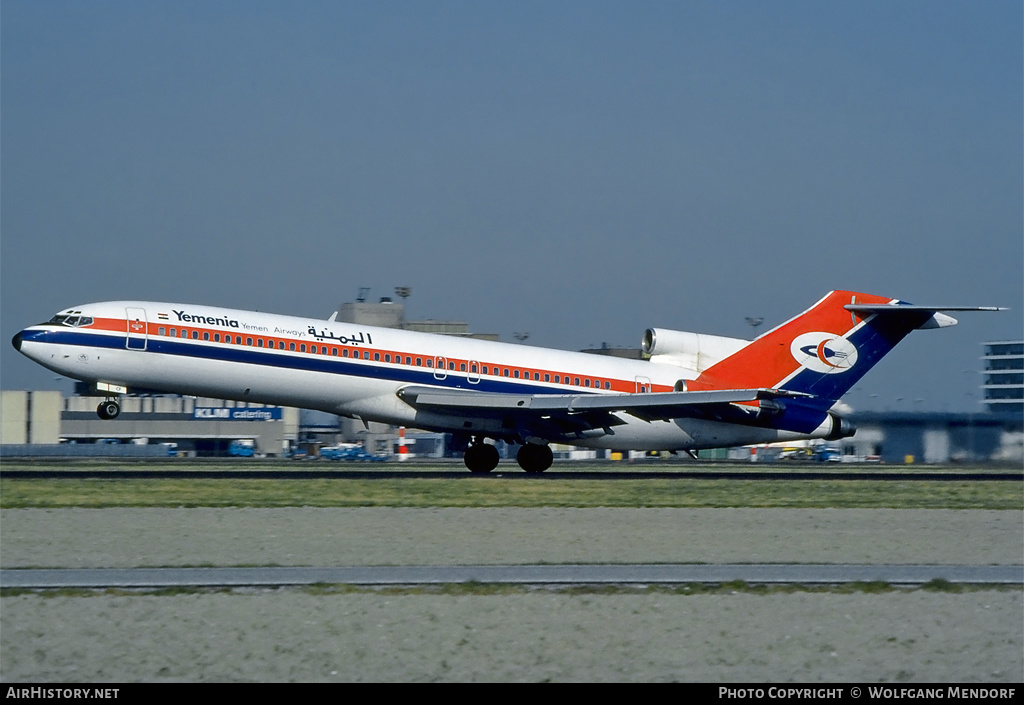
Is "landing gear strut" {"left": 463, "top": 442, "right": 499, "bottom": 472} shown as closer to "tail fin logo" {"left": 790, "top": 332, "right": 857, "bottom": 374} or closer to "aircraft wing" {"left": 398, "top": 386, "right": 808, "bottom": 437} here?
"aircraft wing" {"left": 398, "top": 386, "right": 808, "bottom": 437}

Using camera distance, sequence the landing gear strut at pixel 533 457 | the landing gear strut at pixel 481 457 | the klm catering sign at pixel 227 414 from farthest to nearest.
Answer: the klm catering sign at pixel 227 414, the landing gear strut at pixel 533 457, the landing gear strut at pixel 481 457

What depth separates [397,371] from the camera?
35.2 metres

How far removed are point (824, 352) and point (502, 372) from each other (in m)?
11.1

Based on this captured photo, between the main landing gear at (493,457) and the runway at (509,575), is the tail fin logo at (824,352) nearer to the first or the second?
the main landing gear at (493,457)

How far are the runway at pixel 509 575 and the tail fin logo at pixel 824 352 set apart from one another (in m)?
23.0

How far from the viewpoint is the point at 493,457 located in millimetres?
37812

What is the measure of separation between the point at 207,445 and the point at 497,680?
326 feet

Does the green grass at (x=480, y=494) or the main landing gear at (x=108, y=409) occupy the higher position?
the main landing gear at (x=108, y=409)

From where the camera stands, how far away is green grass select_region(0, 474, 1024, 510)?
82.1 feet

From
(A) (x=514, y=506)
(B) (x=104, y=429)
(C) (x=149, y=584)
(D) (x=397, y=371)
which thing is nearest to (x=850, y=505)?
(A) (x=514, y=506)

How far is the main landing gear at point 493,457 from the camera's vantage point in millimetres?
37500

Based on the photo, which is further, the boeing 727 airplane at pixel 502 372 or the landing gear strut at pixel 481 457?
the landing gear strut at pixel 481 457

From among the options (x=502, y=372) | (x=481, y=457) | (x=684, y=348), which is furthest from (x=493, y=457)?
(x=684, y=348)

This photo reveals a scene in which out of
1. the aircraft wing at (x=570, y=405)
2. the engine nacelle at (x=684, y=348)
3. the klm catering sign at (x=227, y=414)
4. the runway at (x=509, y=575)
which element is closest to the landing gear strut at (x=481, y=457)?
the aircraft wing at (x=570, y=405)
